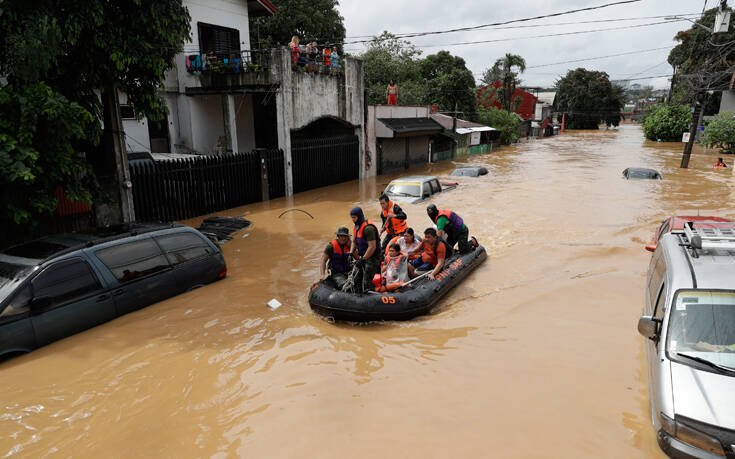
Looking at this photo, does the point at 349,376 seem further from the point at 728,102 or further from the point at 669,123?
the point at 669,123

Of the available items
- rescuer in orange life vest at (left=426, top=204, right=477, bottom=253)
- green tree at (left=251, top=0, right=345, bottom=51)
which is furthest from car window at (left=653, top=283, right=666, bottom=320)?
green tree at (left=251, top=0, right=345, bottom=51)

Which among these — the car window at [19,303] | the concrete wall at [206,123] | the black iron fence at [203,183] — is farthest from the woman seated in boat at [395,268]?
the concrete wall at [206,123]

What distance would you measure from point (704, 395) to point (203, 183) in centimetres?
1457

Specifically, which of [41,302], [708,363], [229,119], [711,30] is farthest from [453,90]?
[708,363]

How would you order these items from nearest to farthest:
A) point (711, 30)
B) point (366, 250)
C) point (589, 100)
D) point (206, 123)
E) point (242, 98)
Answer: point (366, 250) → point (206, 123) → point (242, 98) → point (711, 30) → point (589, 100)

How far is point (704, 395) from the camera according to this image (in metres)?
4.06

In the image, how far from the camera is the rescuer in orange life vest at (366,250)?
808 centimetres

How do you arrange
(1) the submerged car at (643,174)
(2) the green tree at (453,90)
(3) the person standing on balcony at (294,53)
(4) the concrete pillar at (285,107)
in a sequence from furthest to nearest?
(2) the green tree at (453,90) < (1) the submerged car at (643,174) < (3) the person standing on balcony at (294,53) < (4) the concrete pillar at (285,107)

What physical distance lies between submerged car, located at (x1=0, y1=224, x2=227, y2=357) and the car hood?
736 centimetres

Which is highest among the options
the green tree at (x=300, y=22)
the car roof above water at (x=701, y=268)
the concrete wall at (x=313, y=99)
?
the green tree at (x=300, y=22)

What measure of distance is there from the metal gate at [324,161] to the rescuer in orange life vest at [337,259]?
40.1 ft

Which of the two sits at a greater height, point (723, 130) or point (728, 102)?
point (728, 102)

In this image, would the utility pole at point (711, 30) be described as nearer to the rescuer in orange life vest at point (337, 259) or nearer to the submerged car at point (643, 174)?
the submerged car at point (643, 174)

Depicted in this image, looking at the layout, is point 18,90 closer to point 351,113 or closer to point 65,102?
point 65,102
